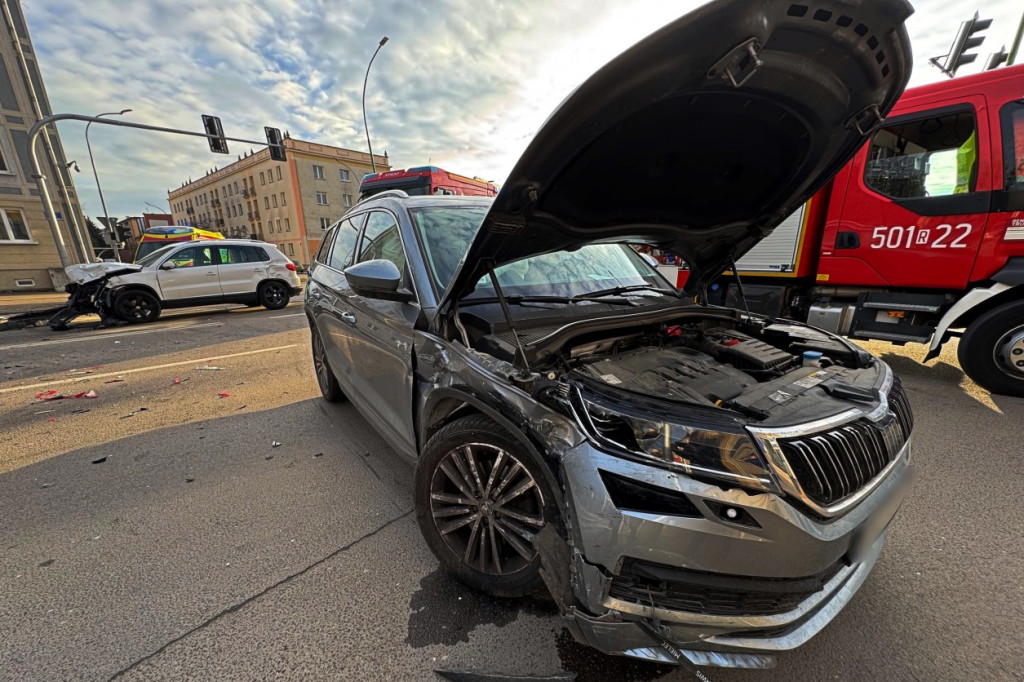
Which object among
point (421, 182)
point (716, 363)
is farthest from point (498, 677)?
point (421, 182)

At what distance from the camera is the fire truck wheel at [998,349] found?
3.73m

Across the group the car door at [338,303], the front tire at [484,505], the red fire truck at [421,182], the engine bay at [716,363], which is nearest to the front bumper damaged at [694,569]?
the front tire at [484,505]

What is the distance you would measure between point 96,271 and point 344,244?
29.8 ft

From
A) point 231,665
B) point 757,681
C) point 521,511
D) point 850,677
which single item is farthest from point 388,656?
point 850,677

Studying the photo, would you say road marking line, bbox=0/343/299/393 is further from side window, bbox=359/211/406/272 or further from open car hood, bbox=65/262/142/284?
open car hood, bbox=65/262/142/284

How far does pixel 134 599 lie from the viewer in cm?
187

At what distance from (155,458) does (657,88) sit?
13.6 feet

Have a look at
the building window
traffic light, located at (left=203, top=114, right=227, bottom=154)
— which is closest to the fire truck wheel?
traffic light, located at (left=203, top=114, right=227, bottom=154)

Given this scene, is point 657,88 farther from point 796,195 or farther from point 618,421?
point 796,195

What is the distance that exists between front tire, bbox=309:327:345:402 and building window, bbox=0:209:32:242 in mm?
20389

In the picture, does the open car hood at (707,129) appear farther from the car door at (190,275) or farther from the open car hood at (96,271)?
the open car hood at (96,271)

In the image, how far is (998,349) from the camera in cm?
385

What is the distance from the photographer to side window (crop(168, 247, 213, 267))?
9383 millimetres

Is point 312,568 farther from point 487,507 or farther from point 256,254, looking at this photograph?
point 256,254
